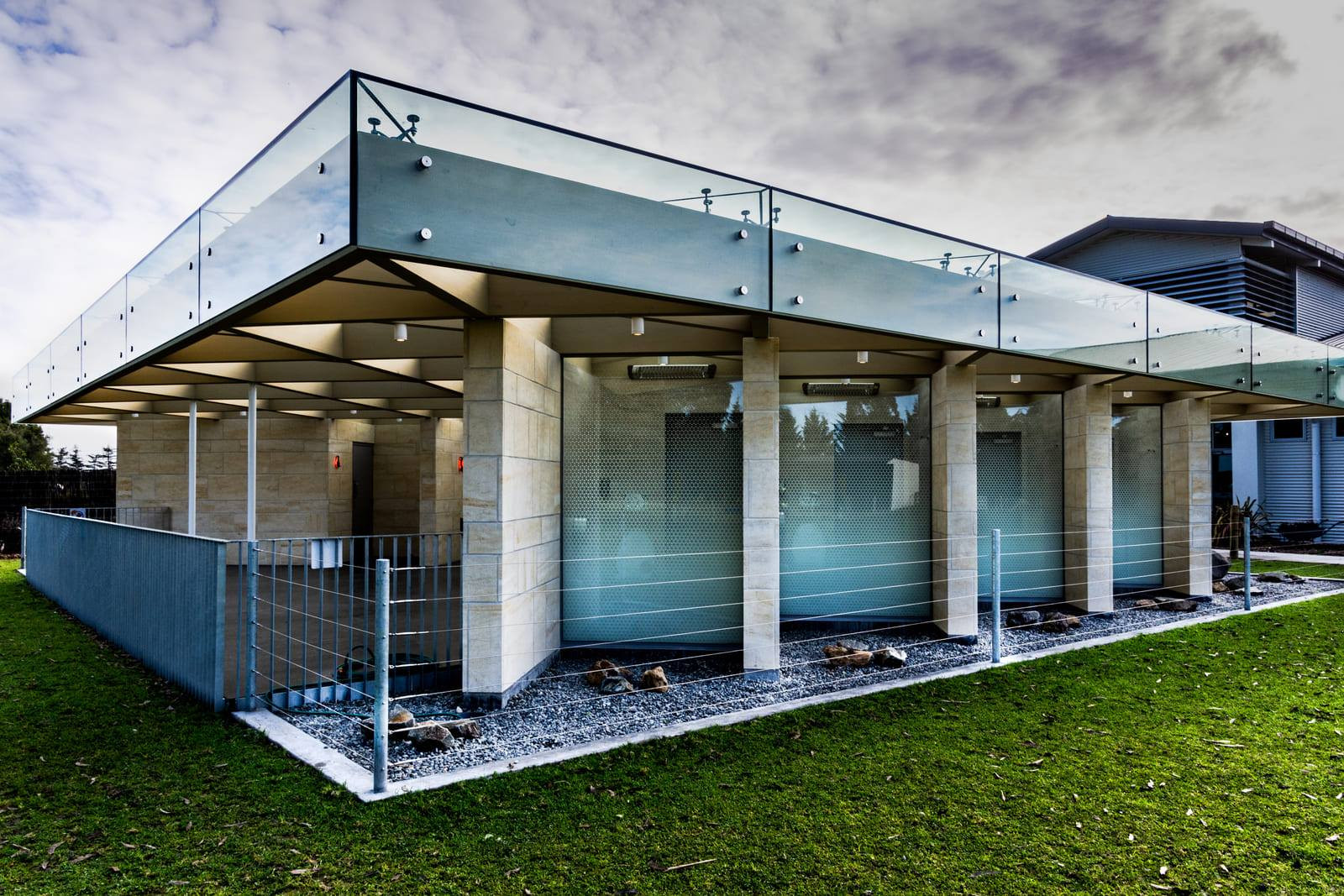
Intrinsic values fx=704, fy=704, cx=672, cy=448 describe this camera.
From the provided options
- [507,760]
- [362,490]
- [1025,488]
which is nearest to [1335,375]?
[1025,488]

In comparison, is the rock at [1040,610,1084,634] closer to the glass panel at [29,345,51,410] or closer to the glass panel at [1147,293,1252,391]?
the glass panel at [1147,293,1252,391]

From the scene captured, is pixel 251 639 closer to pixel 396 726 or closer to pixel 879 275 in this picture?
pixel 396 726

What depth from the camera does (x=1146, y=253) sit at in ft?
66.1

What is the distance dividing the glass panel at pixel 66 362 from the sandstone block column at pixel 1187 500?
1697 centimetres

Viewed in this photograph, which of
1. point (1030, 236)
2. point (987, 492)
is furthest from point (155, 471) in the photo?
point (1030, 236)

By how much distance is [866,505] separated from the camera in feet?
30.1

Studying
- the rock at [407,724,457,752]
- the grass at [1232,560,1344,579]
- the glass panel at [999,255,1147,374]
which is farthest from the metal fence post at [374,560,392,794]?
the grass at [1232,560,1344,579]

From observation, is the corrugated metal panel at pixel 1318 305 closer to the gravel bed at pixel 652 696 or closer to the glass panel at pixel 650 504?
the gravel bed at pixel 652 696

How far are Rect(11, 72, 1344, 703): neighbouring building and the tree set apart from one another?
58.1 feet

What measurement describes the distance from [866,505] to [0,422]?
1473 inches

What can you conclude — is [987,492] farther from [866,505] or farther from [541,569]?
[541,569]

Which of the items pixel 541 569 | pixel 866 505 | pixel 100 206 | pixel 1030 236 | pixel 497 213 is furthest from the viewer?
pixel 1030 236

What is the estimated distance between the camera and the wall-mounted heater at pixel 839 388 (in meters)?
9.14

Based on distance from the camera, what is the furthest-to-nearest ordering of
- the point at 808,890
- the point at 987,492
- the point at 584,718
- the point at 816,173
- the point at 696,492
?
1. the point at 816,173
2. the point at 987,492
3. the point at 696,492
4. the point at 584,718
5. the point at 808,890
